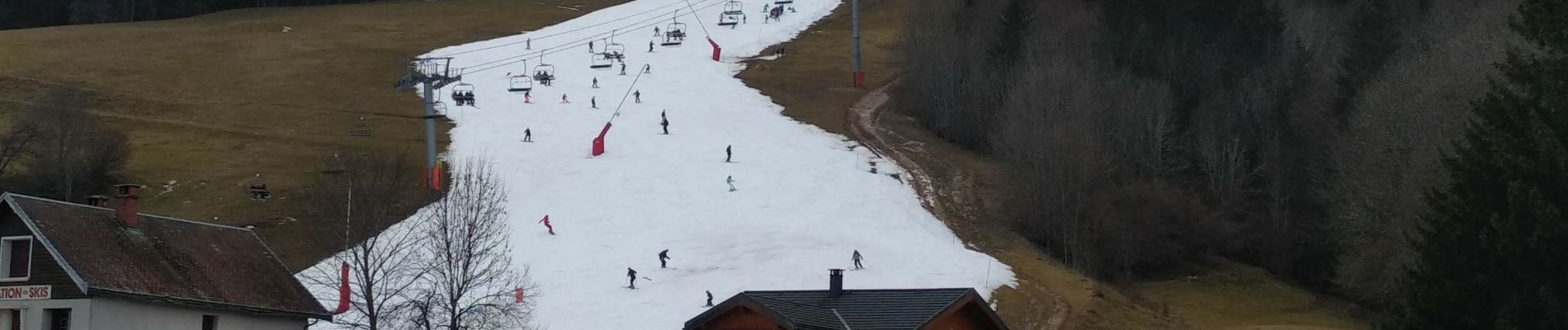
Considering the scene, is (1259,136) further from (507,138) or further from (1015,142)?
(507,138)

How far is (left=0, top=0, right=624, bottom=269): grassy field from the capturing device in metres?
65.7

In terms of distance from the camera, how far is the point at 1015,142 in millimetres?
63594

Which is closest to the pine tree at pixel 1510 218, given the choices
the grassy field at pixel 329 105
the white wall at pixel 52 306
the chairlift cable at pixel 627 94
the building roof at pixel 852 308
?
the building roof at pixel 852 308

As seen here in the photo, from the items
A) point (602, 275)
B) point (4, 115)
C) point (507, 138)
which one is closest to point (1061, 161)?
point (602, 275)

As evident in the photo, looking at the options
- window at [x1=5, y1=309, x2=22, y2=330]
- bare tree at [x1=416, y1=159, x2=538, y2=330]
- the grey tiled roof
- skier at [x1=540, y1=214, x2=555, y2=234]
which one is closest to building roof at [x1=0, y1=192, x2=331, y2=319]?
window at [x1=5, y1=309, x2=22, y2=330]

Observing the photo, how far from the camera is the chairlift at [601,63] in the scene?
308ft

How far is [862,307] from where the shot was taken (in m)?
32.2

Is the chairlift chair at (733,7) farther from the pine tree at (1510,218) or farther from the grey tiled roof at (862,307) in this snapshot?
the pine tree at (1510,218)

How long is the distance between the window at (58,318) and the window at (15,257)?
1009 mm

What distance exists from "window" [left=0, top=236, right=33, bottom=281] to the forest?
91908 millimetres

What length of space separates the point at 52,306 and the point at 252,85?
5791 centimetres

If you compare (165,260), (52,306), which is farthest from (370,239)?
(52,306)

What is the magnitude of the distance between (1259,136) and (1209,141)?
2.25 m

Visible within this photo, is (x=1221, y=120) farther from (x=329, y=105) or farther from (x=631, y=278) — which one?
(x=329, y=105)
